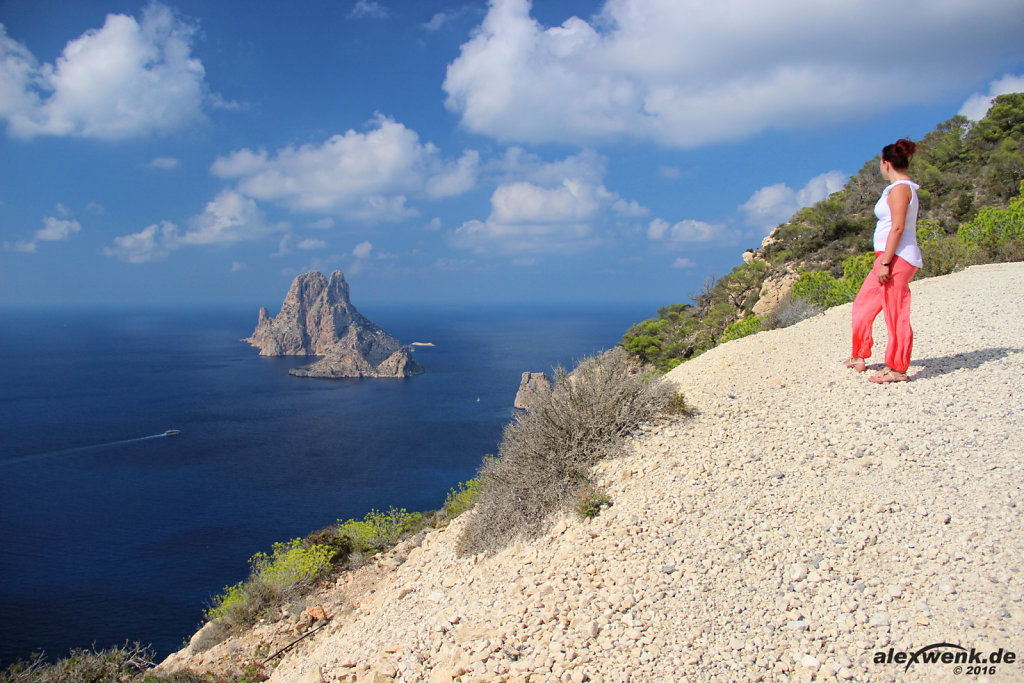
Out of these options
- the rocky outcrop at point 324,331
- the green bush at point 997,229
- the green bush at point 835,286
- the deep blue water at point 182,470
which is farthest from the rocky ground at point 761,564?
the rocky outcrop at point 324,331

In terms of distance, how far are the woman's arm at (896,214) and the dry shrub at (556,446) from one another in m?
2.75

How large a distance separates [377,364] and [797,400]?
115 meters

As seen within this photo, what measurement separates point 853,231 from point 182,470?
193 feet

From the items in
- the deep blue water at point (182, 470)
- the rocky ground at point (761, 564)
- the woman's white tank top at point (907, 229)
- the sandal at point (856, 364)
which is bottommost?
the deep blue water at point (182, 470)

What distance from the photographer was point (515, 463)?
6145 mm

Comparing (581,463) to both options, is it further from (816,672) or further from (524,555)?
(816,672)

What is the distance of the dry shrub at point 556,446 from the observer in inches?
214

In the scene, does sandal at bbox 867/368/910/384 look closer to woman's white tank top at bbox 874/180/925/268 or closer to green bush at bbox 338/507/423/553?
woman's white tank top at bbox 874/180/925/268

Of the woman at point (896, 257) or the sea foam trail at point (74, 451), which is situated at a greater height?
the woman at point (896, 257)

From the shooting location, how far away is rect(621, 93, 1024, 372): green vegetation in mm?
14711

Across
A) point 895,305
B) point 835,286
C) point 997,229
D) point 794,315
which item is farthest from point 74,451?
point 997,229

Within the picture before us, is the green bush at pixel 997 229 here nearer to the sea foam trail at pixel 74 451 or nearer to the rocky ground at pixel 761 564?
the rocky ground at pixel 761 564

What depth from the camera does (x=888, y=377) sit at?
620 cm

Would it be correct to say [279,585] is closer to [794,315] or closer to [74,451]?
[794,315]
